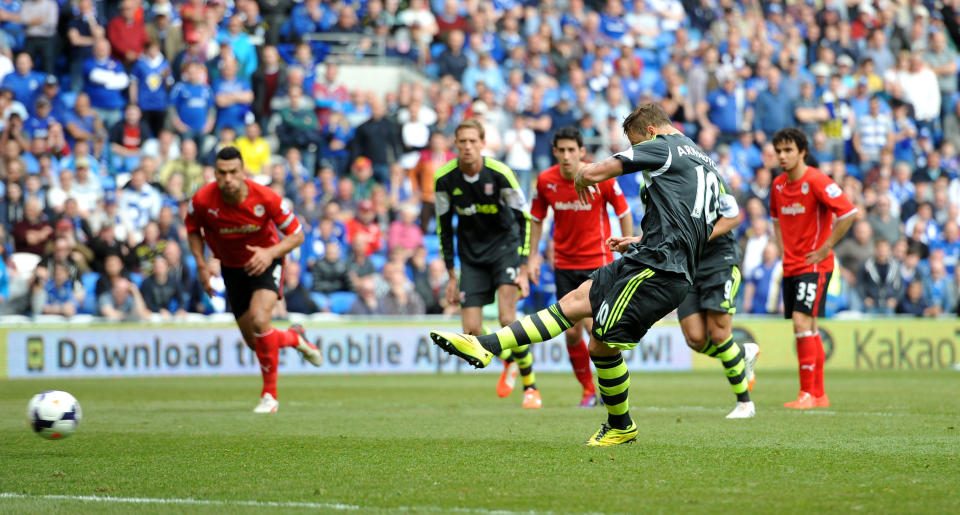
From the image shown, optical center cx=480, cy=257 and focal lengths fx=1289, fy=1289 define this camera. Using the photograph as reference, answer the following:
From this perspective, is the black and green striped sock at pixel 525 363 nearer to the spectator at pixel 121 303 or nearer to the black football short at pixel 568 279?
the black football short at pixel 568 279

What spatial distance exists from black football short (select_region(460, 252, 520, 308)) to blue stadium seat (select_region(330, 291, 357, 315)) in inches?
316

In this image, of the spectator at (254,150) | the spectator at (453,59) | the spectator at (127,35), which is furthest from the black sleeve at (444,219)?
the spectator at (453,59)

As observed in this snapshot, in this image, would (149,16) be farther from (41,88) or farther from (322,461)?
(322,461)

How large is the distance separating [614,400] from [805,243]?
15.2 ft

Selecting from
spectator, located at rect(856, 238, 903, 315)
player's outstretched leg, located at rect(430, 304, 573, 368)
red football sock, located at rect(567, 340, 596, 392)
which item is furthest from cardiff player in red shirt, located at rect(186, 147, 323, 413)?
spectator, located at rect(856, 238, 903, 315)

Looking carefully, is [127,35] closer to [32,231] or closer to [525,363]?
[32,231]

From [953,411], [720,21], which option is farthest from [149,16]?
[953,411]

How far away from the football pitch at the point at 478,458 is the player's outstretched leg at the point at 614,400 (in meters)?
0.15

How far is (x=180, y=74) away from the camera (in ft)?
70.4

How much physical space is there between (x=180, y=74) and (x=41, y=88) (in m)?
2.21

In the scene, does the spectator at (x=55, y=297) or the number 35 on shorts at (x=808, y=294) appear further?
the spectator at (x=55, y=297)

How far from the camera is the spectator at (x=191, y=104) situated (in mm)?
21031

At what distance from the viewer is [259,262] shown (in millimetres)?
11484

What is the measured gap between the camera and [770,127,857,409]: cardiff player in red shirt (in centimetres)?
1180
